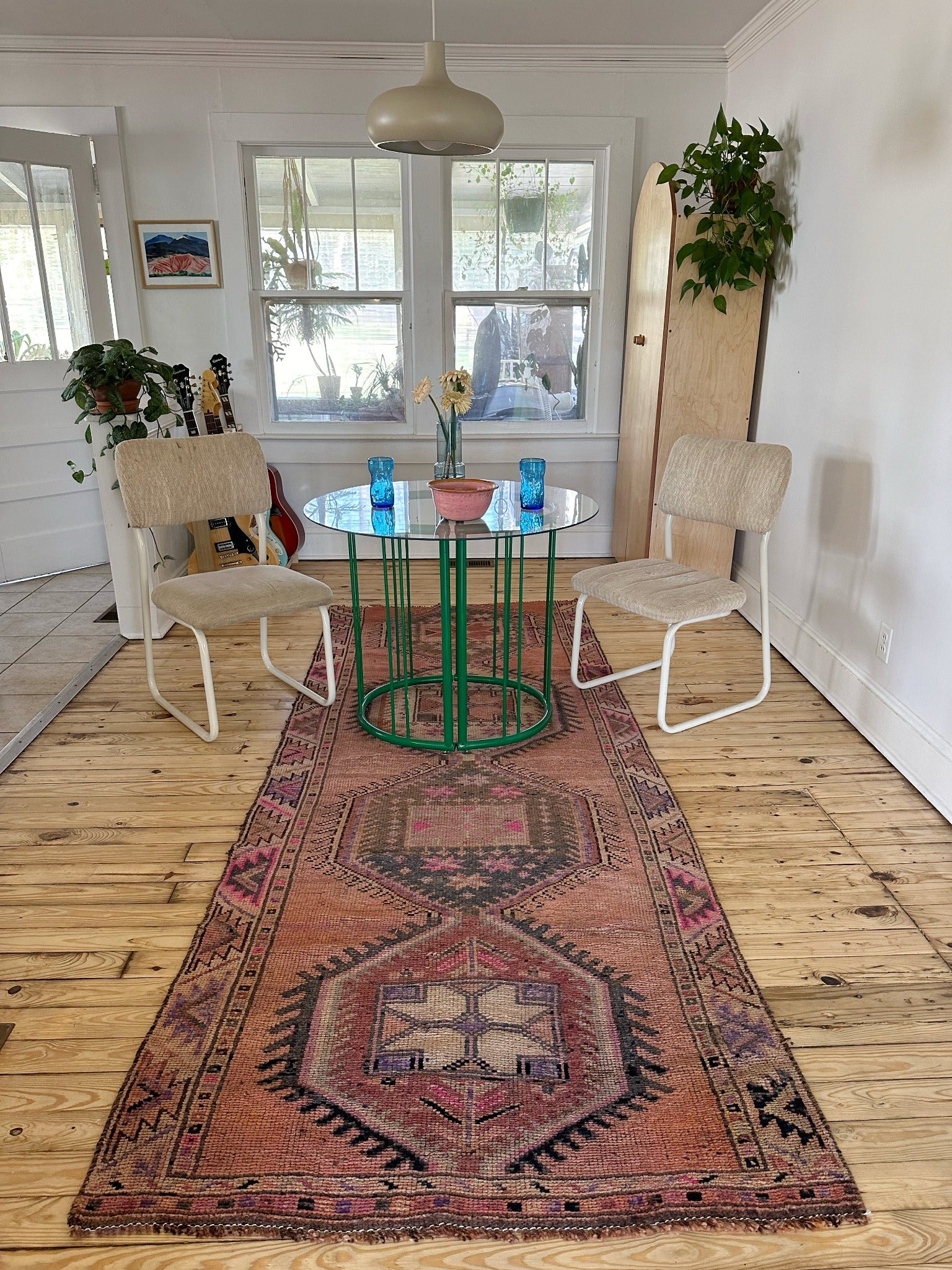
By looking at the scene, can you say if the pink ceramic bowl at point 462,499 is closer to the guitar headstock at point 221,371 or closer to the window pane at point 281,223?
the guitar headstock at point 221,371

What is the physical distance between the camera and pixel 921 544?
8.50 ft

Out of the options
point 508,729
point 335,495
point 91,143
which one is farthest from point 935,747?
point 91,143

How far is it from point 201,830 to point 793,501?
8.17 feet

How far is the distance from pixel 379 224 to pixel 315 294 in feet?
1.49

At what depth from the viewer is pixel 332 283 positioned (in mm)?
4488

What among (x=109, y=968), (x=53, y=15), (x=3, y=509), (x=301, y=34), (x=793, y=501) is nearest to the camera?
(x=109, y=968)

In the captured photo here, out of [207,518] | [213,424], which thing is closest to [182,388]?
[213,424]

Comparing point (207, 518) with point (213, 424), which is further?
point (213, 424)

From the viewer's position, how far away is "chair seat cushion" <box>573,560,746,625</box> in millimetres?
2680

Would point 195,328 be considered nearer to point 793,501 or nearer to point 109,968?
point 793,501

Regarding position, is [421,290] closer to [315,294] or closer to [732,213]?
[315,294]

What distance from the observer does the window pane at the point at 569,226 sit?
4387 mm

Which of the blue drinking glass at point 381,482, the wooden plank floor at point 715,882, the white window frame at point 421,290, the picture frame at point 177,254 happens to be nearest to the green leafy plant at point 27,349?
the picture frame at point 177,254

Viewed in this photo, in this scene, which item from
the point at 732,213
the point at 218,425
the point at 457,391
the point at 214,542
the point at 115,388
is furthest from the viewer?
the point at 218,425
